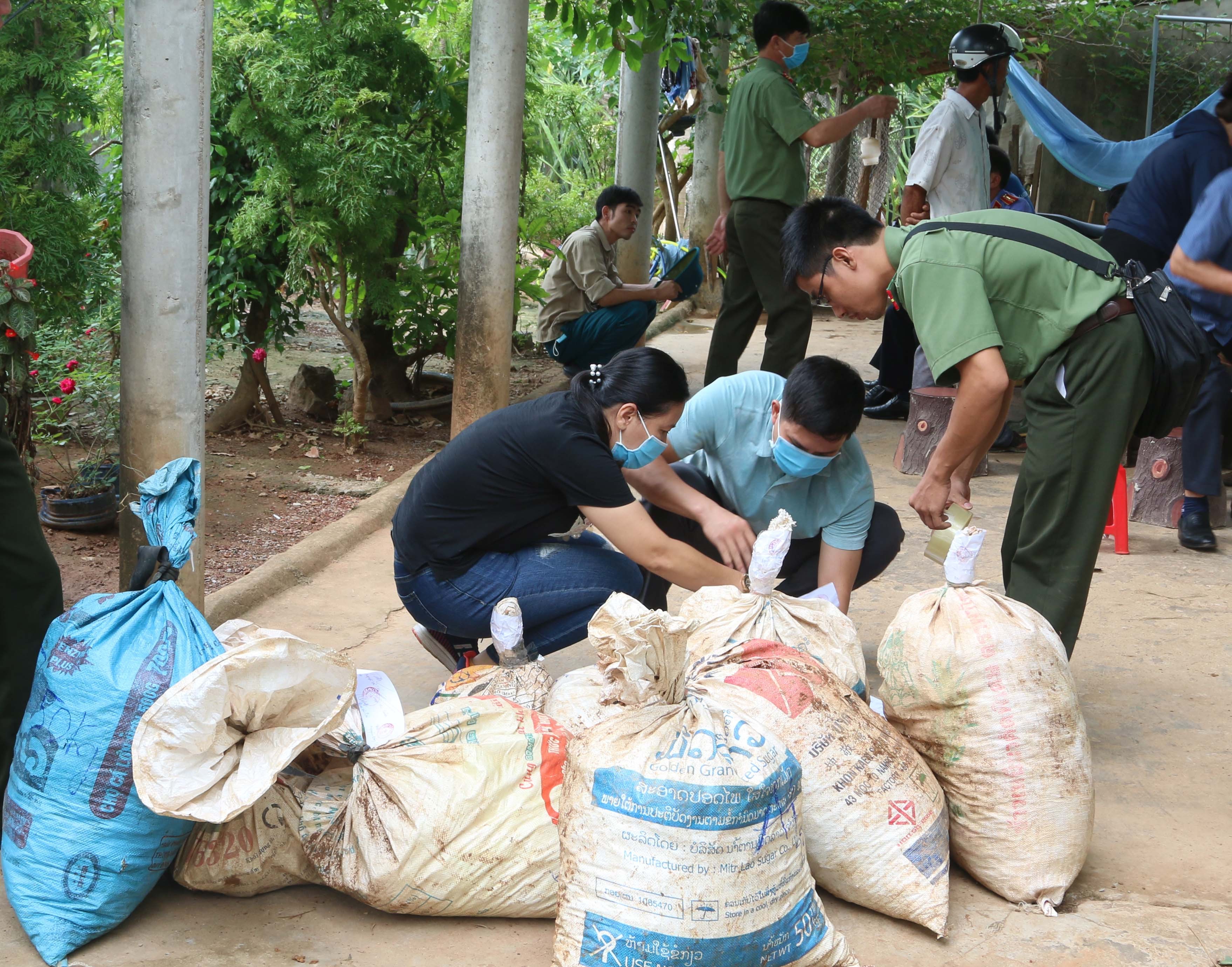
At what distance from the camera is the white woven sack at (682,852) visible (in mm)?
1684

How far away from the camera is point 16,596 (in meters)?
2.13

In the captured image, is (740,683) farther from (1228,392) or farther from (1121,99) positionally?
(1121,99)

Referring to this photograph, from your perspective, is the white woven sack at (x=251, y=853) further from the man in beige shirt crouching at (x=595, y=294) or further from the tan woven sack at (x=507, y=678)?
the man in beige shirt crouching at (x=595, y=294)

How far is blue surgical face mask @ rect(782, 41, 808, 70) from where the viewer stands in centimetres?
513

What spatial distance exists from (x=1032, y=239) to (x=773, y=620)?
40.8 inches

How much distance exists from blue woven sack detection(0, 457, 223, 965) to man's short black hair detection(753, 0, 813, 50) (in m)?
4.11

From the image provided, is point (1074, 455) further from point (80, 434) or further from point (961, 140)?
point (80, 434)

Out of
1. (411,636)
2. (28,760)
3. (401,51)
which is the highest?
(401,51)

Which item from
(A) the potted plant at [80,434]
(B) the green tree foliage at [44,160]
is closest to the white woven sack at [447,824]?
(B) the green tree foliage at [44,160]

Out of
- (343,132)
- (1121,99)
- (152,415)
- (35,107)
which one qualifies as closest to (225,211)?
(343,132)

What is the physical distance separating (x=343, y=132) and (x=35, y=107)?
1.60 m

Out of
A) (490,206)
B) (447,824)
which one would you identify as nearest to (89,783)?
(447,824)

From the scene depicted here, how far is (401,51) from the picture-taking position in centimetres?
508

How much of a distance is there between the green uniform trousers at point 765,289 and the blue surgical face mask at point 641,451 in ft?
7.96
